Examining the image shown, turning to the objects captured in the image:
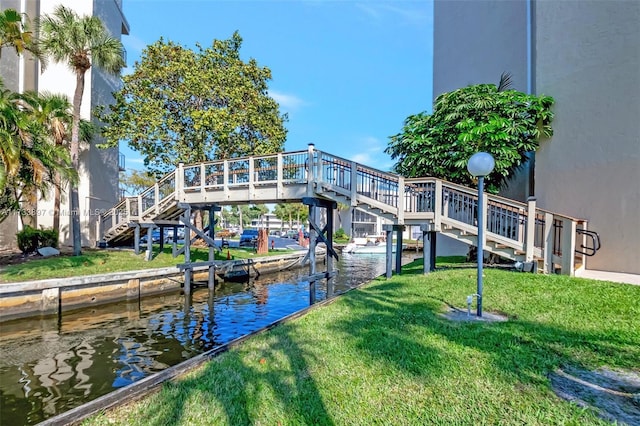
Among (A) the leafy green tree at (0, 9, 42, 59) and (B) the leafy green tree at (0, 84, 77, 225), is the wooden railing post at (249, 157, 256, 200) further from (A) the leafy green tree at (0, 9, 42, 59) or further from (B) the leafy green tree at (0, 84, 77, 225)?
(A) the leafy green tree at (0, 9, 42, 59)

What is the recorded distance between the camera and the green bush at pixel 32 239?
1345cm

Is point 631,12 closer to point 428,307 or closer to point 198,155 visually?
point 428,307

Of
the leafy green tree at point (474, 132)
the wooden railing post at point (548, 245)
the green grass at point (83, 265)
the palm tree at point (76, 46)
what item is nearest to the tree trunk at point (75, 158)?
the palm tree at point (76, 46)

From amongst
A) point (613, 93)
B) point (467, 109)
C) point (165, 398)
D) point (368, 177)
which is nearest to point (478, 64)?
point (467, 109)

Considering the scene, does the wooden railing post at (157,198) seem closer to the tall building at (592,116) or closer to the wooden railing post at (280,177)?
the wooden railing post at (280,177)

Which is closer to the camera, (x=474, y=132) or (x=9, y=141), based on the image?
(x=9, y=141)

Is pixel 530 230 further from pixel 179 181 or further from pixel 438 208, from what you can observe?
pixel 179 181

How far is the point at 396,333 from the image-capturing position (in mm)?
4578

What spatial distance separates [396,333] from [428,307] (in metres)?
1.55

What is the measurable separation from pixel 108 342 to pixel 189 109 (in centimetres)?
1457

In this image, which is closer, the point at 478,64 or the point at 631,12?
the point at 631,12

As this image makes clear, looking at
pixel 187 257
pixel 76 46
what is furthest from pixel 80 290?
pixel 76 46

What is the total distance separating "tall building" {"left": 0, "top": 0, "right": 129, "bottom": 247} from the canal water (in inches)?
358

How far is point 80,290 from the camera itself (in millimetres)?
9906
